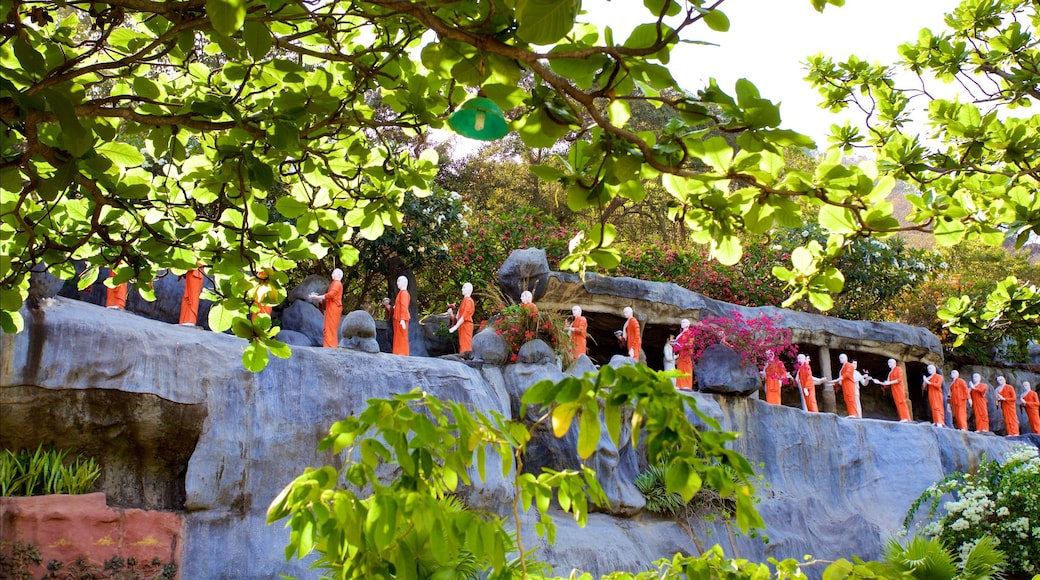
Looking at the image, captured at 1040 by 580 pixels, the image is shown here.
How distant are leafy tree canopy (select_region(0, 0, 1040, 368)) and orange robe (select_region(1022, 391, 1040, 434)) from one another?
1685cm

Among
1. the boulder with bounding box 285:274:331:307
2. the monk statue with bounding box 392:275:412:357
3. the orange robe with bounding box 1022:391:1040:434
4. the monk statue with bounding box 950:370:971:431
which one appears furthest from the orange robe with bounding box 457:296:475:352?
the orange robe with bounding box 1022:391:1040:434

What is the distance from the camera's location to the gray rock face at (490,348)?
37.2ft

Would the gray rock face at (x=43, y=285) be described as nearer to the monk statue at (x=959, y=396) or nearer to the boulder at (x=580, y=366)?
the boulder at (x=580, y=366)

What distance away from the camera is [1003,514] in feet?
31.1

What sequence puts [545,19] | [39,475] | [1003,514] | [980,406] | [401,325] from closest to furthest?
[545,19] < [39,475] < [1003,514] < [401,325] < [980,406]

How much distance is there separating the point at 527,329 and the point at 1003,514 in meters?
6.05

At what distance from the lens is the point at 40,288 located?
7660 mm

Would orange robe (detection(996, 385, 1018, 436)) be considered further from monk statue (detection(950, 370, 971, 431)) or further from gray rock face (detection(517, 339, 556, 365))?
gray rock face (detection(517, 339, 556, 365))

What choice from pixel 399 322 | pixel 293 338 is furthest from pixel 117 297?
pixel 399 322

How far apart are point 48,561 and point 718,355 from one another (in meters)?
9.66

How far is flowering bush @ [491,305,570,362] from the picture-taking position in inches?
455

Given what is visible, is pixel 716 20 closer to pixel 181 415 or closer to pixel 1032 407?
pixel 181 415

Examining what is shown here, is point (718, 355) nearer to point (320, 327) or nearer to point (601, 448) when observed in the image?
point (601, 448)

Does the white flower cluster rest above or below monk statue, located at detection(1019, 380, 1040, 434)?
below
